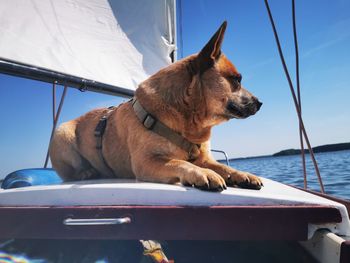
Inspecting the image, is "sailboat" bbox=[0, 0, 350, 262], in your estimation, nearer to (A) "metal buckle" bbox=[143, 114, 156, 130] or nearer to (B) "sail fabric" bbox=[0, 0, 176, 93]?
(A) "metal buckle" bbox=[143, 114, 156, 130]

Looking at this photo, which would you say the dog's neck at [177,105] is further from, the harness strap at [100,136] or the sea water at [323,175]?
the sea water at [323,175]

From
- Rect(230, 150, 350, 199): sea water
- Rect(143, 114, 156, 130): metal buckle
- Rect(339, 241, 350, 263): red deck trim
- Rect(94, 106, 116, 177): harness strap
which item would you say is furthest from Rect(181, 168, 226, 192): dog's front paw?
Rect(230, 150, 350, 199): sea water

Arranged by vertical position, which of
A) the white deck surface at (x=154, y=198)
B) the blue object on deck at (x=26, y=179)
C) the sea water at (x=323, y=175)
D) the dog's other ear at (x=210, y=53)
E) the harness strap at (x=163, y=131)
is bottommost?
the sea water at (x=323, y=175)

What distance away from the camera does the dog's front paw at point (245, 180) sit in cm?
145

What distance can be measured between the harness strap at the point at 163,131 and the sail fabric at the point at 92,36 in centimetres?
132

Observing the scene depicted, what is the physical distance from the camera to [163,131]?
1881 millimetres

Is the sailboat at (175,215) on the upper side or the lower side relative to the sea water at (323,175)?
upper

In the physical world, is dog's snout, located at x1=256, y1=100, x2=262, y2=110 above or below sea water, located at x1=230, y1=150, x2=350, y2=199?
above

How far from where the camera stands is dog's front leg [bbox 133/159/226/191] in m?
1.24

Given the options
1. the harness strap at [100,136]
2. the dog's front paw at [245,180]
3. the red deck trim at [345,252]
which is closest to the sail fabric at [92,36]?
the harness strap at [100,136]

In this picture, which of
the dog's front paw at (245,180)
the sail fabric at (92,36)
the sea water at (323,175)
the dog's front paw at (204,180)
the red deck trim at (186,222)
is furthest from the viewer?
the sea water at (323,175)

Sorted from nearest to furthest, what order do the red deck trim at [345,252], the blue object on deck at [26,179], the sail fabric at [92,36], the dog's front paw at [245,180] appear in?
the red deck trim at [345,252] → the dog's front paw at [245,180] → the blue object on deck at [26,179] → the sail fabric at [92,36]

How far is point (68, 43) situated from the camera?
2875mm

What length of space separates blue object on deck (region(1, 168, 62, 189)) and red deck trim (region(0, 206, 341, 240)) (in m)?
0.98
